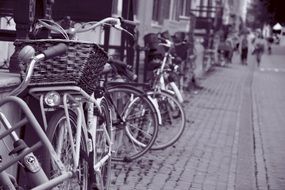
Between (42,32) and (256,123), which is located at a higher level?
(42,32)

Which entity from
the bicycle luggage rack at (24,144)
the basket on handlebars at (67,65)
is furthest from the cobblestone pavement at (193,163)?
the bicycle luggage rack at (24,144)

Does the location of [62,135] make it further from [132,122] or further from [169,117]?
[169,117]

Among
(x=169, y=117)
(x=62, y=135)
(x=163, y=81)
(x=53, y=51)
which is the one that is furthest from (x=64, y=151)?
(x=163, y=81)

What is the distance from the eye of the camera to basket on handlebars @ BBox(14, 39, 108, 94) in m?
4.09

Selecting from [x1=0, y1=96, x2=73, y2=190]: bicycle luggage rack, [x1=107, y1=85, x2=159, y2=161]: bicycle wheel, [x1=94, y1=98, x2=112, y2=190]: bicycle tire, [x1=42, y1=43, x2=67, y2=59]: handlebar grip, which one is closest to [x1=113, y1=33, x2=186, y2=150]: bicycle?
[x1=107, y1=85, x2=159, y2=161]: bicycle wheel

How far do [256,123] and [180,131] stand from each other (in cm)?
451

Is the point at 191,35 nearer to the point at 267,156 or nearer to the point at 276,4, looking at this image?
the point at 267,156

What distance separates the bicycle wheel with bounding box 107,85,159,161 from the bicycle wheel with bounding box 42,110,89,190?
2.24m

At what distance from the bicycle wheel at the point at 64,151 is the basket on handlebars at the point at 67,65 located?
0.19 meters

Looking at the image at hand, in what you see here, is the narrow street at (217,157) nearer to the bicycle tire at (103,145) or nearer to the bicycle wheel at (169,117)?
the bicycle wheel at (169,117)

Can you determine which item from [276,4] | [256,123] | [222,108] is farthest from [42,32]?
[276,4]

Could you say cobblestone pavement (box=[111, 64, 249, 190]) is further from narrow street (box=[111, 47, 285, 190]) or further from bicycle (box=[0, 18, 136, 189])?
bicycle (box=[0, 18, 136, 189])

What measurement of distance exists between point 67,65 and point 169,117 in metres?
4.47

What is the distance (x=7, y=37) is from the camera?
5.93 meters
